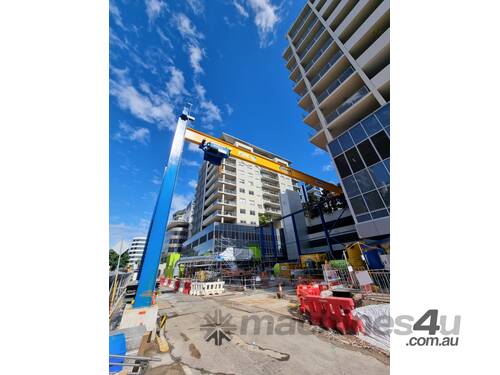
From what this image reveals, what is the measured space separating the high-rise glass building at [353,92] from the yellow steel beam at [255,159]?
3234mm

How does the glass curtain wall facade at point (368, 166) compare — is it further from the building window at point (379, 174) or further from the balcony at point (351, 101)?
the balcony at point (351, 101)

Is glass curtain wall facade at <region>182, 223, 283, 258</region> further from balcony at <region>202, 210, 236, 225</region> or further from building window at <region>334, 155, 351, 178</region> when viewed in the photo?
building window at <region>334, 155, 351, 178</region>

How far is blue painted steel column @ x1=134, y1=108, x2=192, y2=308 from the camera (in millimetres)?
5723

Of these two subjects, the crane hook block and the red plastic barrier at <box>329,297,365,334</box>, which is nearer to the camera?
the red plastic barrier at <box>329,297,365,334</box>

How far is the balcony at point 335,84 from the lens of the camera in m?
15.5

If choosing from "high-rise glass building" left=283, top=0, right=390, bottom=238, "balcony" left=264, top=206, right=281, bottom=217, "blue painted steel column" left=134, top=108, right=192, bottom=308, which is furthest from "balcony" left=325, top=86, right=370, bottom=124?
"balcony" left=264, top=206, right=281, bottom=217

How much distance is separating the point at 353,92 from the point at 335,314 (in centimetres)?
1821

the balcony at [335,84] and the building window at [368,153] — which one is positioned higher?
the balcony at [335,84]

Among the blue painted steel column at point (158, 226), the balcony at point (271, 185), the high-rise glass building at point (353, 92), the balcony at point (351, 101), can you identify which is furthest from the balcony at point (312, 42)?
the balcony at point (271, 185)

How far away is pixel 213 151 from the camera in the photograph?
10.2m

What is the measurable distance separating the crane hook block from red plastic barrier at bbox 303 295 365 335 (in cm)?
826
